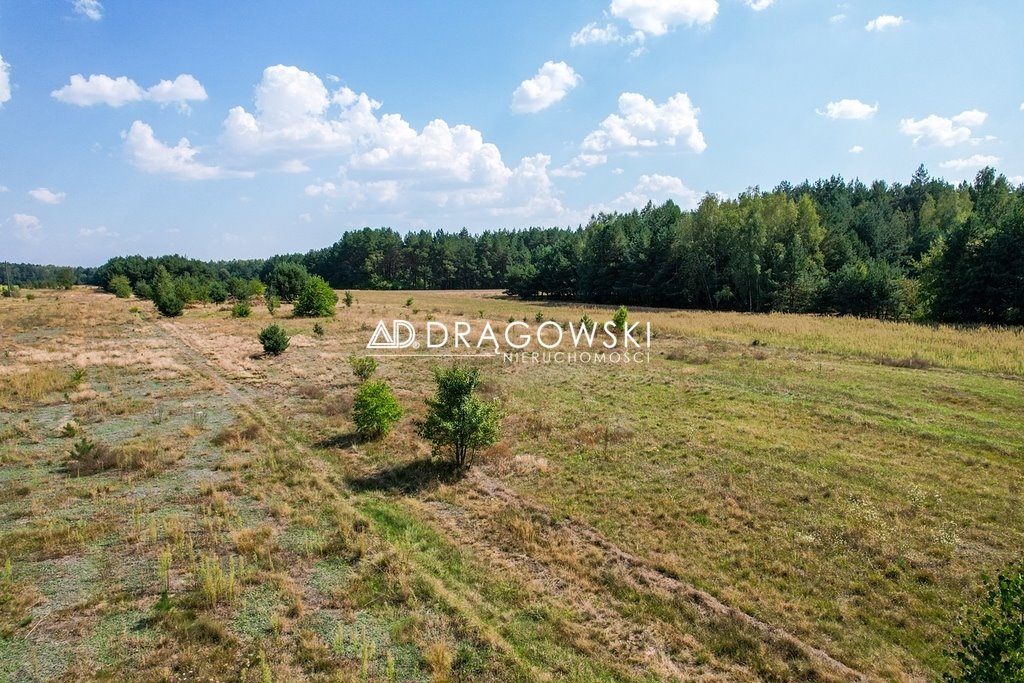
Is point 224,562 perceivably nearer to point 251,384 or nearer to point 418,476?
point 418,476

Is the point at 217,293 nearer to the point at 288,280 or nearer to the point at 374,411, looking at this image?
the point at 288,280

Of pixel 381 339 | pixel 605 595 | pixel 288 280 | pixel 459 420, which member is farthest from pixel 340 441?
pixel 288 280

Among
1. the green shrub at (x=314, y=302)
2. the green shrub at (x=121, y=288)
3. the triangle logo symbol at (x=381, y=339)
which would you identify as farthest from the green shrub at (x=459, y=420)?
the green shrub at (x=121, y=288)

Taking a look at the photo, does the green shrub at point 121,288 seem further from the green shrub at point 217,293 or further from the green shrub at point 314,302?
the green shrub at point 314,302

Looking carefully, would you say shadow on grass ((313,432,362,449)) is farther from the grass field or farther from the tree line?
the tree line

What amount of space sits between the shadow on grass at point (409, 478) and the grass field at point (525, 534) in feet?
0.24

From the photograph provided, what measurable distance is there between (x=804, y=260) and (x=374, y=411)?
46.8 metres

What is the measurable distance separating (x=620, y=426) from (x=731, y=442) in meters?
3.07

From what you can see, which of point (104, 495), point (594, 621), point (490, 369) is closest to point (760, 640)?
point (594, 621)

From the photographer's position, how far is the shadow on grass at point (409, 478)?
11.7m

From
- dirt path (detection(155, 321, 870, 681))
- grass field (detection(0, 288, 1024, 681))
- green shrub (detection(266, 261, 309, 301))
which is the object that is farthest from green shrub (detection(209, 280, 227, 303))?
dirt path (detection(155, 321, 870, 681))

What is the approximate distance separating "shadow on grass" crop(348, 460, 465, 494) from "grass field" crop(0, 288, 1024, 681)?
0.07 m

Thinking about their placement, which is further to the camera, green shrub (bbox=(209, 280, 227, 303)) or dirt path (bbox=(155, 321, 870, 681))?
green shrub (bbox=(209, 280, 227, 303))

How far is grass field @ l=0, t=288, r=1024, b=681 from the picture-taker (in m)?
6.58
